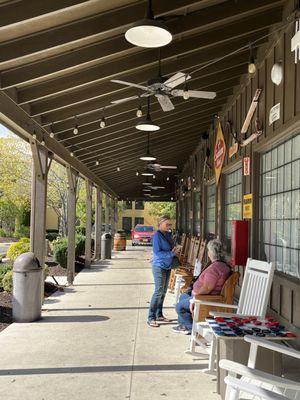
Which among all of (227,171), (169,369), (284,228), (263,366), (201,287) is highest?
(227,171)

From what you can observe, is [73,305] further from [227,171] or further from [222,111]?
Answer: [222,111]

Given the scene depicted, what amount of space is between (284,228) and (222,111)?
4345 mm

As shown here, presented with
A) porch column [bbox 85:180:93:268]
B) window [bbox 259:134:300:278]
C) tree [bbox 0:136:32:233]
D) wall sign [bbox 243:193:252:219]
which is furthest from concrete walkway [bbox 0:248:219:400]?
tree [bbox 0:136:32:233]

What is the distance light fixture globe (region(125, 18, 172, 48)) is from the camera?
3623 mm

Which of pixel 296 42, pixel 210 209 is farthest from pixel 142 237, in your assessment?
pixel 296 42

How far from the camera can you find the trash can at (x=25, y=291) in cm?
666

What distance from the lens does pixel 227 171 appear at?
892 centimetres

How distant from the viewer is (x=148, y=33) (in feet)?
12.3

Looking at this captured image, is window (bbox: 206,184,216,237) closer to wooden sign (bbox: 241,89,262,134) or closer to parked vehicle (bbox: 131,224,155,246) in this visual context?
wooden sign (bbox: 241,89,262,134)

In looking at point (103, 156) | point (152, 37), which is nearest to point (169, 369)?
point (152, 37)

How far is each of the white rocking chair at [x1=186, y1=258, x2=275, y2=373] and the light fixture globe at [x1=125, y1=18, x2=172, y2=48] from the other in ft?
7.65

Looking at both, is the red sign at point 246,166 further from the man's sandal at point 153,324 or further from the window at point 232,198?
the man's sandal at point 153,324

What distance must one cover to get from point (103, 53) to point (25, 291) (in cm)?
355

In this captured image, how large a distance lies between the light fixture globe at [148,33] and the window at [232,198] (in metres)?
4.30
